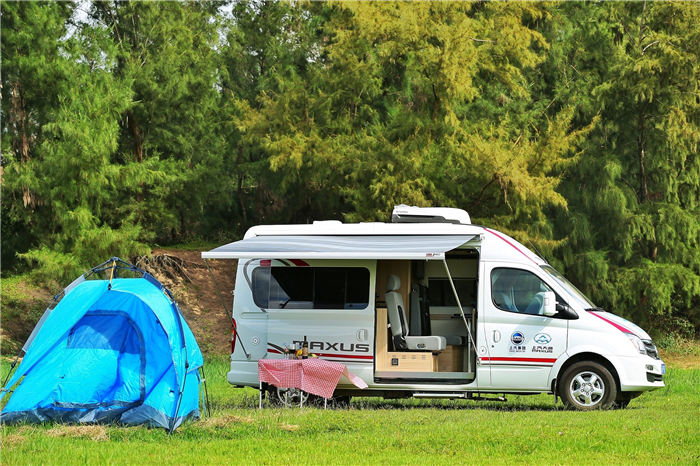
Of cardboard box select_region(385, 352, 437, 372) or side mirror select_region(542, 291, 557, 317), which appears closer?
side mirror select_region(542, 291, 557, 317)

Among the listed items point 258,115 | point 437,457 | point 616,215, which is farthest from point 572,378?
point 258,115

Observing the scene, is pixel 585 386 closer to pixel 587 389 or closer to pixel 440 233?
pixel 587 389

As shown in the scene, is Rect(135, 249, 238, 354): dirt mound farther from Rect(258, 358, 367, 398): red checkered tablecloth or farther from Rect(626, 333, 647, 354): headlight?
Rect(626, 333, 647, 354): headlight

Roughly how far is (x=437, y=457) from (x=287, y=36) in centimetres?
2297

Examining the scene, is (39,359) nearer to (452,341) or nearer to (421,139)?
(452,341)

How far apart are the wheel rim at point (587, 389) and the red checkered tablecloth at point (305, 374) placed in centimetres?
280

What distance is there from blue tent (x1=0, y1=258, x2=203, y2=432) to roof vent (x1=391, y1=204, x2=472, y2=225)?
12.4 ft

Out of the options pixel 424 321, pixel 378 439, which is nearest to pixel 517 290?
pixel 424 321

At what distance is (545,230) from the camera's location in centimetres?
2088

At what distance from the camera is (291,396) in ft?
37.2

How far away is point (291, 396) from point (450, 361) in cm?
242

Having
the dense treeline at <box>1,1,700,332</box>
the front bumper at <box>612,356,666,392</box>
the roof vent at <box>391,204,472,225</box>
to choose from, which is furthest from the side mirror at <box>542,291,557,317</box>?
the dense treeline at <box>1,1,700,332</box>

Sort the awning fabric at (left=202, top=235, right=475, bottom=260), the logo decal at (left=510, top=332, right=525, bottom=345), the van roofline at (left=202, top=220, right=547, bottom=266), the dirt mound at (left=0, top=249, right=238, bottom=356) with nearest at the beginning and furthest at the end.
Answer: the awning fabric at (left=202, top=235, right=475, bottom=260) < the logo decal at (left=510, top=332, right=525, bottom=345) < the van roofline at (left=202, top=220, right=547, bottom=266) < the dirt mound at (left=0, top=249, right=238, bottom=356)

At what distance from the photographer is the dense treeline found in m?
20.1
